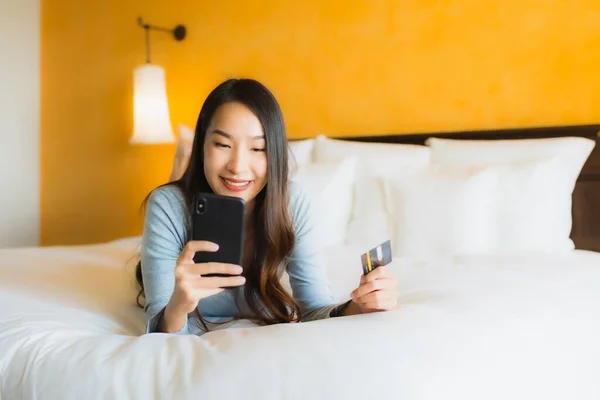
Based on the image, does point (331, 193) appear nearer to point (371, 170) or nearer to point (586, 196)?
point (371, 170)

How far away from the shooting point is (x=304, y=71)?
8.96ft

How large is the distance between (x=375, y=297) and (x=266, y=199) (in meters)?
0.30

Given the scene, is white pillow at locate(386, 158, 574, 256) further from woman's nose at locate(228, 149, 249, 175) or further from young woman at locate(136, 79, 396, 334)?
woman's nose at locate(228, 149, 249, 175)

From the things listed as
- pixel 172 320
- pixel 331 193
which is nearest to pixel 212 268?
pixel 172 320

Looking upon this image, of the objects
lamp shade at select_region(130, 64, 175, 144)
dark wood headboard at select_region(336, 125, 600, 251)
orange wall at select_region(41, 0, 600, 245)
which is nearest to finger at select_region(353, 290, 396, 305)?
dark wood headboard at select_region(336, 125, 600, 251)

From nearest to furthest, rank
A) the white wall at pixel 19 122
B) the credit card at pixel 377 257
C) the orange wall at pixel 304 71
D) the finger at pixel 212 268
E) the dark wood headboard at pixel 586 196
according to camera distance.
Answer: the finger at pixel 212 268
the credit card at pixel 377 257
the dark wood headboard at pixel 586 196
the orange wall at pixel 304 71
the white wall at pixel 19 122

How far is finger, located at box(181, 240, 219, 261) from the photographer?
90cm

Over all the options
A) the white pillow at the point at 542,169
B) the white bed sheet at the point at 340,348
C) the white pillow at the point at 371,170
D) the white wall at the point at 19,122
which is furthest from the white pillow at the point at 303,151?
the white wall at the point at 19,122

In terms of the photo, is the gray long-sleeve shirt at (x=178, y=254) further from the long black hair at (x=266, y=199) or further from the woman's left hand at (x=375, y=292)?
the woman's left hand at (x=375, y=292)

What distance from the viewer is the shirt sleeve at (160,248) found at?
3.46ft

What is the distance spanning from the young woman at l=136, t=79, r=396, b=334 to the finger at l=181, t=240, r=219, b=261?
6 cm

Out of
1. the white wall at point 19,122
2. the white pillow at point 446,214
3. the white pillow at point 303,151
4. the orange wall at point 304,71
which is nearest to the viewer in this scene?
the white pillow at point 446,214

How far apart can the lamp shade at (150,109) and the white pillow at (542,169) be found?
1507 mm

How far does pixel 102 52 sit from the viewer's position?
349cm
